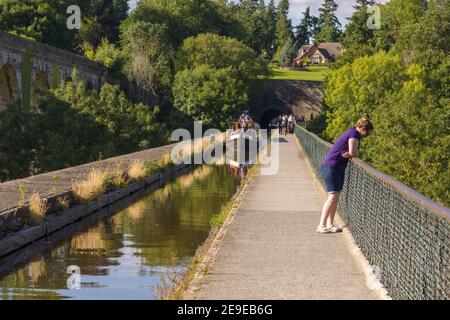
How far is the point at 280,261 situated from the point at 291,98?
8942 centimetres

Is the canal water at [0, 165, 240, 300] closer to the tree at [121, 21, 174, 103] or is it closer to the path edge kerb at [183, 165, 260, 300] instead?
the path edge kerb at [183, 165, 260, 300]

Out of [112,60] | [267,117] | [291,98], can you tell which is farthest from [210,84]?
[267,117]

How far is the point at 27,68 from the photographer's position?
48.3 m

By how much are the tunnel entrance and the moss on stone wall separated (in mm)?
58799

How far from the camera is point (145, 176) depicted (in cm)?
2569

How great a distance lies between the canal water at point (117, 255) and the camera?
10.9 metres

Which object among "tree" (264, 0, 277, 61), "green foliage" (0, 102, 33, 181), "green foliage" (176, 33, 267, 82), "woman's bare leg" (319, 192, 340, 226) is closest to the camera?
"woman's bare leg" (319, 192, 340, 226)

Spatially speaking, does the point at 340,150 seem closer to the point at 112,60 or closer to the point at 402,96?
the point at 402,96

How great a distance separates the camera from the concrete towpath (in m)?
9.25

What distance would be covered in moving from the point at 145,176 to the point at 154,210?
594 centimetres

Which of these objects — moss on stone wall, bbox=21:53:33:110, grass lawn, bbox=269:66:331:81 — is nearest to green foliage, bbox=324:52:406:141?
moss on stone wall, bbox=21:53:33:110

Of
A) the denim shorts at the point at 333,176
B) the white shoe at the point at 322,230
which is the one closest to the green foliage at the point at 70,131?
the white shoe at the point at 322,230

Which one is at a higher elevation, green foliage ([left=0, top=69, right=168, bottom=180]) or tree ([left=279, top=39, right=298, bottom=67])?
tree ([left=279, top=39, right=298, bottom=67])
